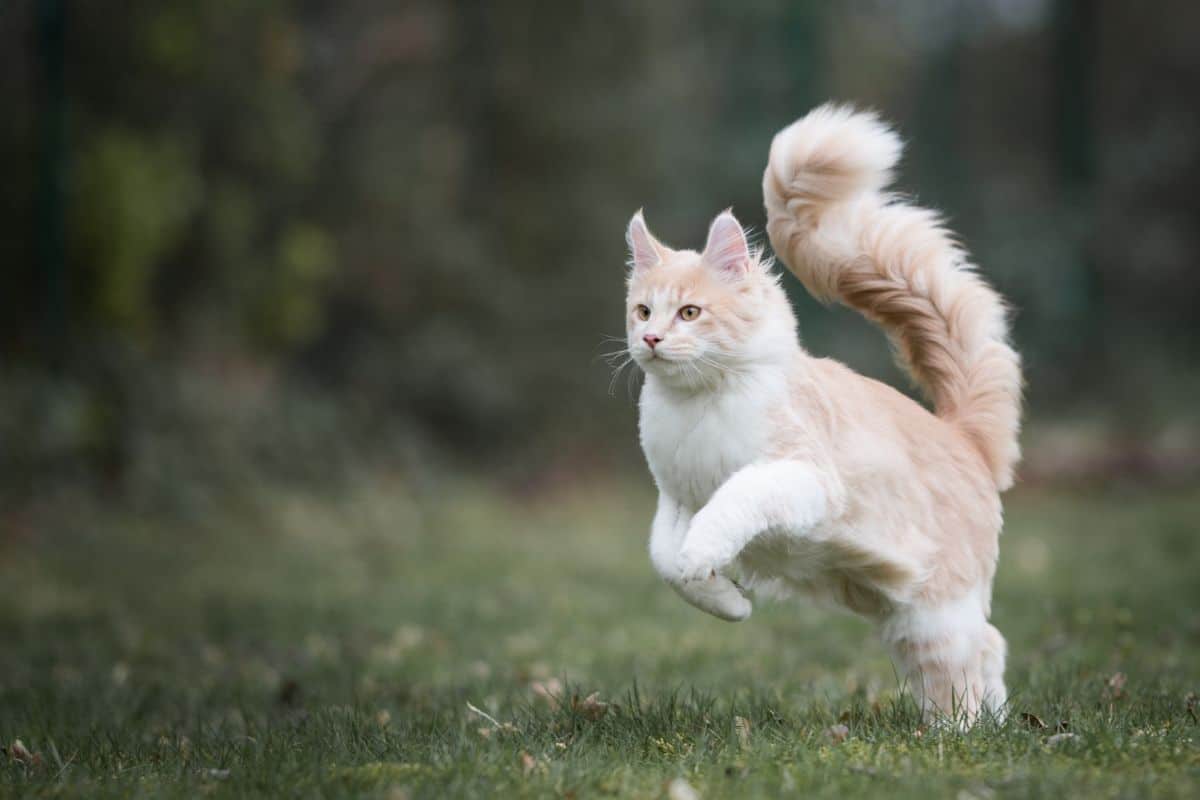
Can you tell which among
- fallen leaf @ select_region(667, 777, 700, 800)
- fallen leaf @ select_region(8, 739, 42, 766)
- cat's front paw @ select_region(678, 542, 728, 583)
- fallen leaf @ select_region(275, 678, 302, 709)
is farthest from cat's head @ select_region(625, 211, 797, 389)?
fallen leaf @ select_region(275, 678, 302, 709)

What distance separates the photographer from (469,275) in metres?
14.9

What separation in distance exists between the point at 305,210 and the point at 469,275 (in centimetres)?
203

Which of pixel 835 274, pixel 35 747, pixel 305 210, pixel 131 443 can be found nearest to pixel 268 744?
pixel 35 747

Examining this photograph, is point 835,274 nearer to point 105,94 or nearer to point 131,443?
point 131,443

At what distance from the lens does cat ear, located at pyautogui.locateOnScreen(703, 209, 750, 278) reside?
4.16 meters

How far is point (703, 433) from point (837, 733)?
3.30ft

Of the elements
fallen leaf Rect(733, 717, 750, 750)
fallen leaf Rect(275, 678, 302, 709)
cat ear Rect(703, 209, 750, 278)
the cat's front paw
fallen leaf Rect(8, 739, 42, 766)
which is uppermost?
cat ear Rect(703, 209, 750, 278)

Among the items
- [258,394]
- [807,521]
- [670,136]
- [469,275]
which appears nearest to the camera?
[807,521]

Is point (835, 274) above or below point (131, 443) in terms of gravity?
above

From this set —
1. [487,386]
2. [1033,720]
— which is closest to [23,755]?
[1033,720]

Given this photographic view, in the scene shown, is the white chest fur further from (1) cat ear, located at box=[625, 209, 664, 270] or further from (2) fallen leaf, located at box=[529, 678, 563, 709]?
(2) fallen leaf, located at box=[529, 678, 563, 709]

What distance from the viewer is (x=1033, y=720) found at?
411cm

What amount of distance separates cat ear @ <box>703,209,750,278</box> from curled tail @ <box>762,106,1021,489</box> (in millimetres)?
387

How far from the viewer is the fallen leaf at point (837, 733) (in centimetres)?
388
